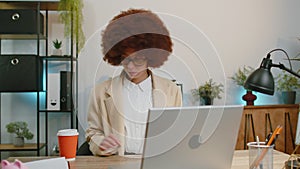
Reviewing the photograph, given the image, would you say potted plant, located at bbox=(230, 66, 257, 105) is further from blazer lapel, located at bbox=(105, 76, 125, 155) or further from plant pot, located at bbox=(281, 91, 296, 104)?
blazer lapel, located at bbox=(105, 76, 125, 155)

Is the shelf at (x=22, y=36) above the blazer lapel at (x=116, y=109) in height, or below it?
above

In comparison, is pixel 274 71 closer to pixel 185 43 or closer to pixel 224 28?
pixel 224 28

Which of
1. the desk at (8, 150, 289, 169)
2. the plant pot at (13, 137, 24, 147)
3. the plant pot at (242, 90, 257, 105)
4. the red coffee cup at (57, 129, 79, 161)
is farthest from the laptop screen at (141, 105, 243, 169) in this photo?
the plant pot at (13, 137, 24, 147)

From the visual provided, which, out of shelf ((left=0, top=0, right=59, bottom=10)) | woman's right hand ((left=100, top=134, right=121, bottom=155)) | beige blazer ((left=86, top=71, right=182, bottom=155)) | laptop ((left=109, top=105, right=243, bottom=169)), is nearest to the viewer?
laptop ((left=109, top=105, right=243, bottom=169))

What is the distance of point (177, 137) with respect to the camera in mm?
1189

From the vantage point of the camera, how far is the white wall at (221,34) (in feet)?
10.9

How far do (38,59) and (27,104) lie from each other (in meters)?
0.49

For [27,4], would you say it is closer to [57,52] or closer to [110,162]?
[57,52]

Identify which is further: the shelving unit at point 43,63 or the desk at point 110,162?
the shelving unit at point 43,63

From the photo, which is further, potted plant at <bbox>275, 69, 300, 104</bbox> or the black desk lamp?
potted plant at <bbox>275, 69, 300, 104</bbox>

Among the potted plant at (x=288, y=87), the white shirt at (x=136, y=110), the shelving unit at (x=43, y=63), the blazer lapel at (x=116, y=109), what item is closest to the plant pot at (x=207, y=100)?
the potted plant at (x=288, y=87)

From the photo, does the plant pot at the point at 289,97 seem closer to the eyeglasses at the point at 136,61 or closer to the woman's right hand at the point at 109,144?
the eyeglasses at the point at 136,61

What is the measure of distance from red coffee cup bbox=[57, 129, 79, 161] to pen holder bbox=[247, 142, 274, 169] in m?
0.73

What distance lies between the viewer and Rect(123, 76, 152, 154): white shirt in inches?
74.8
